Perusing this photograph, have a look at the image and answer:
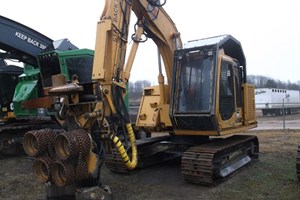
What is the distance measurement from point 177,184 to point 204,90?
1.83 metres

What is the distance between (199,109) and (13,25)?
18.5 feet

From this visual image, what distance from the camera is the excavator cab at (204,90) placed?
6.99m

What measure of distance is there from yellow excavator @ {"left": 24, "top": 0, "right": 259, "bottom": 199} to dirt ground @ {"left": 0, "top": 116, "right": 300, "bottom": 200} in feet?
0.81

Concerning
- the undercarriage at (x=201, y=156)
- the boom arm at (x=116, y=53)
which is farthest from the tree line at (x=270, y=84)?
the boom arm at (x=116, y=53)

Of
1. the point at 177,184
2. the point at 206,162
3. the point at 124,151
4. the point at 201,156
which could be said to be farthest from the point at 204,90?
the point at 124,151

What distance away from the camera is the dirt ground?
6.21 metres

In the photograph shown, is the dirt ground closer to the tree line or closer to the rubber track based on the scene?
the rubber track

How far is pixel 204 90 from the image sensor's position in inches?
282

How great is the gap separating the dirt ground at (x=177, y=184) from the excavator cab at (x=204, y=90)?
3.22 feet

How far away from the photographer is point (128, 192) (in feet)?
21.4

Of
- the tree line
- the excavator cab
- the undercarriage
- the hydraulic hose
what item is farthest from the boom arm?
the tree line

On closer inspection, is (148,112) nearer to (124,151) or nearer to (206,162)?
(206,162)

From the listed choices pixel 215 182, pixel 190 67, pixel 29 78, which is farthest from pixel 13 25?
pixel 215 182

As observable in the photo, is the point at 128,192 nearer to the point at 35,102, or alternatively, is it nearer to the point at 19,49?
the point at 35,102
